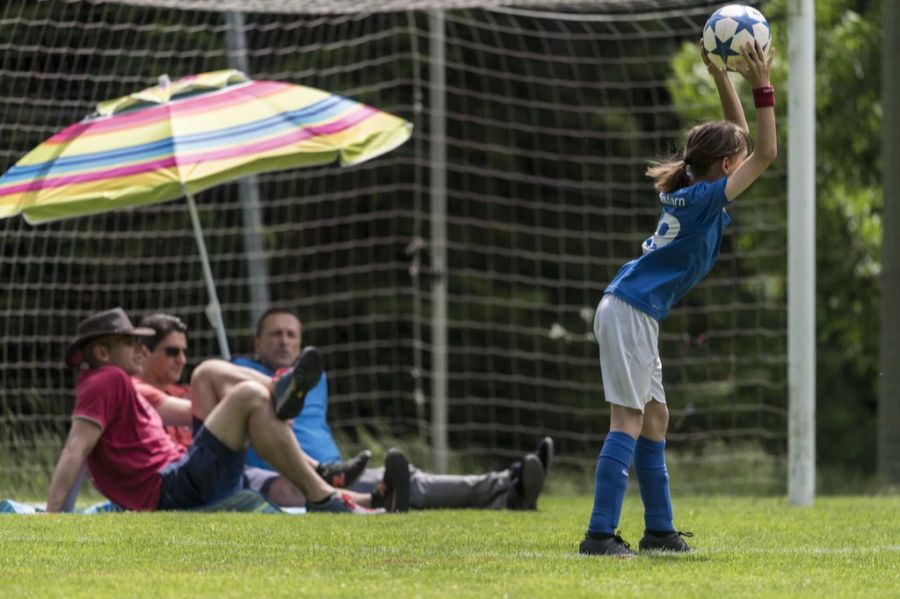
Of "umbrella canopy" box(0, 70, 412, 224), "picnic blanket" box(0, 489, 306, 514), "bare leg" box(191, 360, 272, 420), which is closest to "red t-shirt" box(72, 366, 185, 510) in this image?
"picnic blanket" box(0, 489, 306, 514)

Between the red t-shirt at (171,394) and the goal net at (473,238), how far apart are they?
436 centimetres

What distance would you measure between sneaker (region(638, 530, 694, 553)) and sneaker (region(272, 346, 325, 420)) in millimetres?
1975

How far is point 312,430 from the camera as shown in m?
8.55

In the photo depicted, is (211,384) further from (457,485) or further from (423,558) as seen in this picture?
(423,558)

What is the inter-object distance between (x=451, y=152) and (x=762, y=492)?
22.1ft

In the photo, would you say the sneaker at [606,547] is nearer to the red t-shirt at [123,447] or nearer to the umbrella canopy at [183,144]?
the red t-shirt at [123,447]

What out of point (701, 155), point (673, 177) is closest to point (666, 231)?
point (673, 177)

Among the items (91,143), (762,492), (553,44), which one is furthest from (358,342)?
(91,143)

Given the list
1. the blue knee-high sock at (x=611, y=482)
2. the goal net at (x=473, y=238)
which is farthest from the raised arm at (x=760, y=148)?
the goal net at (x=473, y=238)

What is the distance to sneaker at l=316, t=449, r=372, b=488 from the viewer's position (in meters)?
7.85

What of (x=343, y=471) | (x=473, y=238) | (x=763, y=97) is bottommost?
(x=343, y=471)

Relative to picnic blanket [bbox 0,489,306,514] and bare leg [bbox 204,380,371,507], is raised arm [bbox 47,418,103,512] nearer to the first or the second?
picnic blanket [bbox 0,489,306,514]

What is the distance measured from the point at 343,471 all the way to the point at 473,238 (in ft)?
34.5

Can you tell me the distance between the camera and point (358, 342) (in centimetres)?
1741
